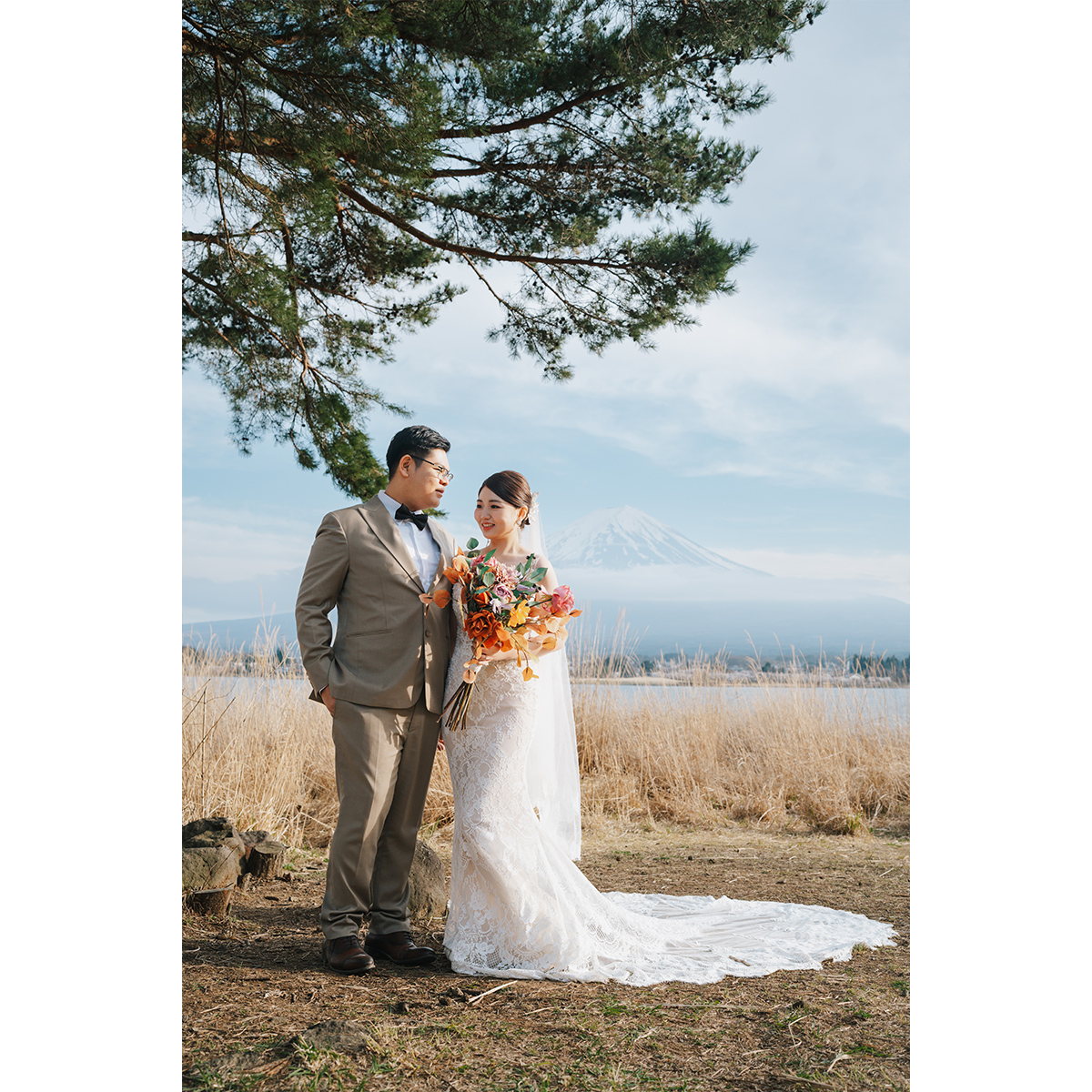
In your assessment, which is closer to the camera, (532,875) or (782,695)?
(532,875)

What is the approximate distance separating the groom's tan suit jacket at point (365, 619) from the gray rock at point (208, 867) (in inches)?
51.9

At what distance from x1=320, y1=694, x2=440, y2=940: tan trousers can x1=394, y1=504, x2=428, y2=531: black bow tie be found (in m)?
0.69

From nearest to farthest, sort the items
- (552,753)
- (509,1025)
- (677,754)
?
(509,1025), (552,753), (677,754)

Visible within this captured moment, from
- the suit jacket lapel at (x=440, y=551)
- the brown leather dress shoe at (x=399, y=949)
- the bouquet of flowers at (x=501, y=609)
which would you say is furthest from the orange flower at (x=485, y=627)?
the brown leather dress shoe at (x=399, y=949)

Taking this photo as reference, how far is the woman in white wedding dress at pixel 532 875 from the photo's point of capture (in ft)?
10.2

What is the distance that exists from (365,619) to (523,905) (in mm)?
1195

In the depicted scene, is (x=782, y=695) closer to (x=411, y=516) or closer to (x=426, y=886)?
(x=426, y=886)

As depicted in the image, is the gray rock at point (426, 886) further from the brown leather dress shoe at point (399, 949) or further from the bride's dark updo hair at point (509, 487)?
the bride's dark updo hair at point (509, 487)

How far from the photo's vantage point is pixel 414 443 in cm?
338

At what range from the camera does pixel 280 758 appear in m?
5.67

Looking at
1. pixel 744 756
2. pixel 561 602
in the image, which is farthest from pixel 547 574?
pixel 744 756

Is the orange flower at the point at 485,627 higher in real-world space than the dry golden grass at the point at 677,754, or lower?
higher

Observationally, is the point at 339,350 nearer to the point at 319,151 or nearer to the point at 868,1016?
the point at 319,151

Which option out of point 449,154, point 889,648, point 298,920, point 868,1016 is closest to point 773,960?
point 868,1016
